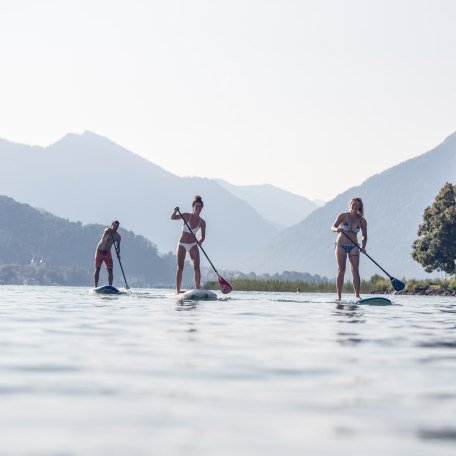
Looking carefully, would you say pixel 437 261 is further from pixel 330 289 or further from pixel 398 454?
pixel 398 454

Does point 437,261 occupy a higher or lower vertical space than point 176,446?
higher

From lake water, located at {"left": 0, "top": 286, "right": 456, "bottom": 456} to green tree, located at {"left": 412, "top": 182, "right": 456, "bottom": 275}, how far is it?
63.2 m

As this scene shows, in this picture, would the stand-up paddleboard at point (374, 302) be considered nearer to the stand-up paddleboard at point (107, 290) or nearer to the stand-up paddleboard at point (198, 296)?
the stand-up paddleboard at point (198, 296)

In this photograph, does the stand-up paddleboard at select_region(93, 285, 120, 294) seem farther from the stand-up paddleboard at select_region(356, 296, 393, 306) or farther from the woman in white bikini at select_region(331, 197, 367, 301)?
the stand-up paddleboard at select_region(356, 296, 393, 306)

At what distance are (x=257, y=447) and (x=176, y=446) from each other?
420 mm

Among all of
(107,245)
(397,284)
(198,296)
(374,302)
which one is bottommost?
(374,302)

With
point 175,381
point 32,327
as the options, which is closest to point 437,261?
point 32,327

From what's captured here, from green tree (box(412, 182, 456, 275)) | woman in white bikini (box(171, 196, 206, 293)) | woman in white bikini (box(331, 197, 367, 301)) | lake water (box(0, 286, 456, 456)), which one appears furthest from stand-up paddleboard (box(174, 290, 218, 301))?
green tree (box(412, 182, 456, 275))

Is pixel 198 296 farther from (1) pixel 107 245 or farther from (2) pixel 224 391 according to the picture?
(2) pixel 224 391

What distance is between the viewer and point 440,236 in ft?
247

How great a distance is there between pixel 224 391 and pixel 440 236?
6961 cm

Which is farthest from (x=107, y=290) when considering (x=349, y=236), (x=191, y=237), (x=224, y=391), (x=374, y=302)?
(x=224, y=391)

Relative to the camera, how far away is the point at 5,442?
5391mm

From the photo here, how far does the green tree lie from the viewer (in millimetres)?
75188
